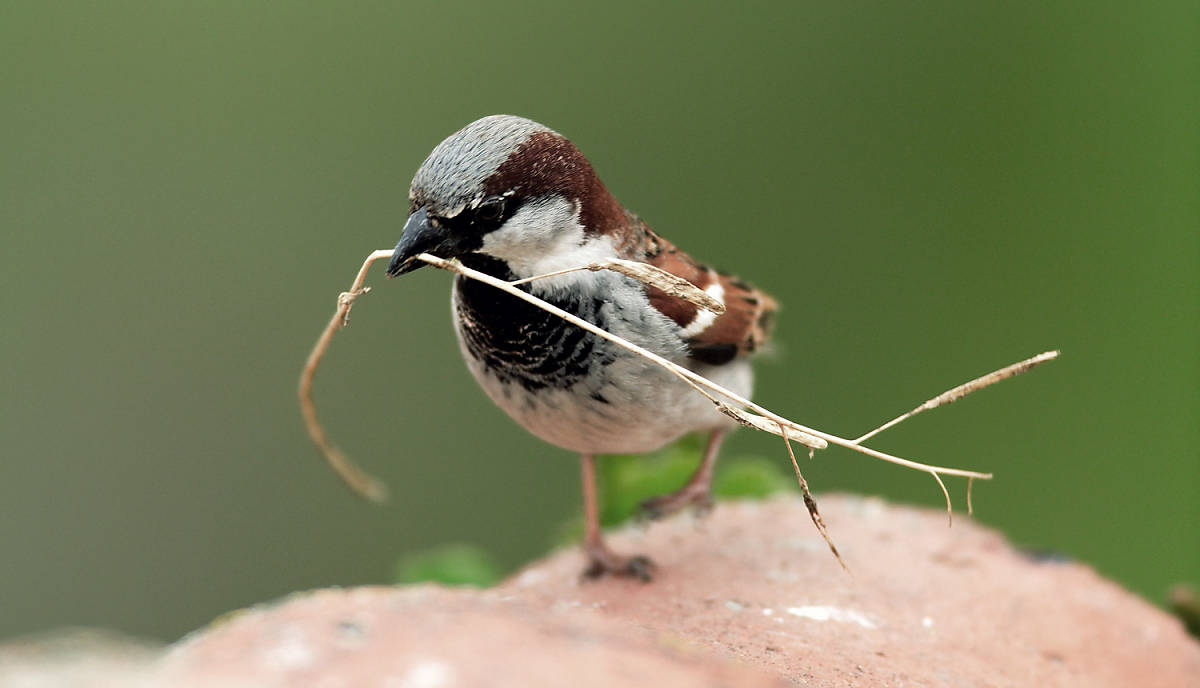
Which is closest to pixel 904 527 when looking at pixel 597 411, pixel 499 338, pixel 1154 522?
pixel 597 411

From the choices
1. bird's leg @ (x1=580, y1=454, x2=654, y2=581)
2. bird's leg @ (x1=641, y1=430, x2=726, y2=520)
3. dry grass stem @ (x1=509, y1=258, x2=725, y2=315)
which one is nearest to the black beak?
dry grass stem @ (x1=509, y1=258, x2=725, y2=315)

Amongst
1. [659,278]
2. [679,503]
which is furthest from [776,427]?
[679,503]

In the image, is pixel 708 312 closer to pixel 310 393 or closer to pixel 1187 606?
pixel 310 393

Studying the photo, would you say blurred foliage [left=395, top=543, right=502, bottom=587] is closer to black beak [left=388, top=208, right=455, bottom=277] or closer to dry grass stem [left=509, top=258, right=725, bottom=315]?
black beak [left=388, top=208, right=455, bottom=277]

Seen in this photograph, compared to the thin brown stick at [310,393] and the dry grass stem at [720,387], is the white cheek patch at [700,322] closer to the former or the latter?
the dry grass stem at [720,387]

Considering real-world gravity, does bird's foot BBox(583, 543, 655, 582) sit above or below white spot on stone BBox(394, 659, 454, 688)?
below

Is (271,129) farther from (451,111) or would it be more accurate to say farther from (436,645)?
(436,645)
